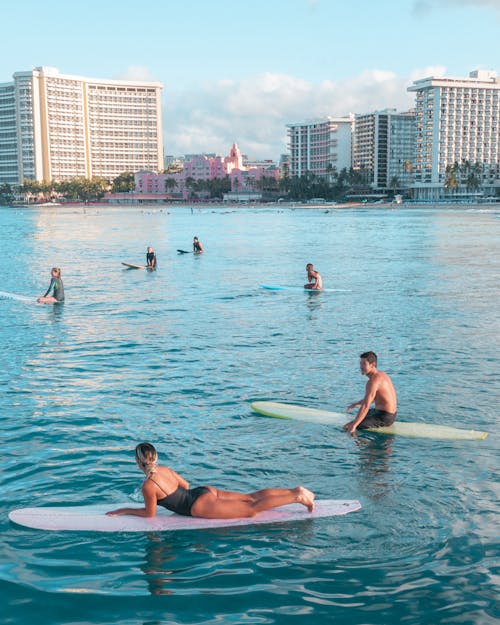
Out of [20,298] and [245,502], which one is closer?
[245,502]

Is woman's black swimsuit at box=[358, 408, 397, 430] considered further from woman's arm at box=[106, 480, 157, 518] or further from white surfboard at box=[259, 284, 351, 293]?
white surfboard at box=[259, 284, 351, 293]

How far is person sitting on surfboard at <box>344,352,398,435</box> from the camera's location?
1237cm

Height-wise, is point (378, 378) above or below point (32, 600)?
above

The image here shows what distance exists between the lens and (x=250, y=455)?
11766 millimetres

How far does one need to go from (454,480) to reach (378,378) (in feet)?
7.96

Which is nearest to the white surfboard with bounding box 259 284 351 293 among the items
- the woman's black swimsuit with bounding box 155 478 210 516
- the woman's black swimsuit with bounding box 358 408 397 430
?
the woman's black swimsuit with bounding box 358 408 397 430

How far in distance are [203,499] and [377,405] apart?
4.95 metres

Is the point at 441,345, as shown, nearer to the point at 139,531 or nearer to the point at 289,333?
the point at 289,333

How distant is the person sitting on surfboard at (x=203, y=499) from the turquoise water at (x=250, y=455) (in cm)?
31

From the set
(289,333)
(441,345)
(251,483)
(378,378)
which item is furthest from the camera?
(289,333)

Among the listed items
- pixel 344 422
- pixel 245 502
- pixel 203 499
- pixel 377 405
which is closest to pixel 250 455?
pixel 344 422

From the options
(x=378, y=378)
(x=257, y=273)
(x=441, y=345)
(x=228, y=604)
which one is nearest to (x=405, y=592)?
(x=228, y=604)

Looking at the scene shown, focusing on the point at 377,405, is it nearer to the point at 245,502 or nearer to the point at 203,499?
the point at 245,502

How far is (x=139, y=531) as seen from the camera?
355 inches
